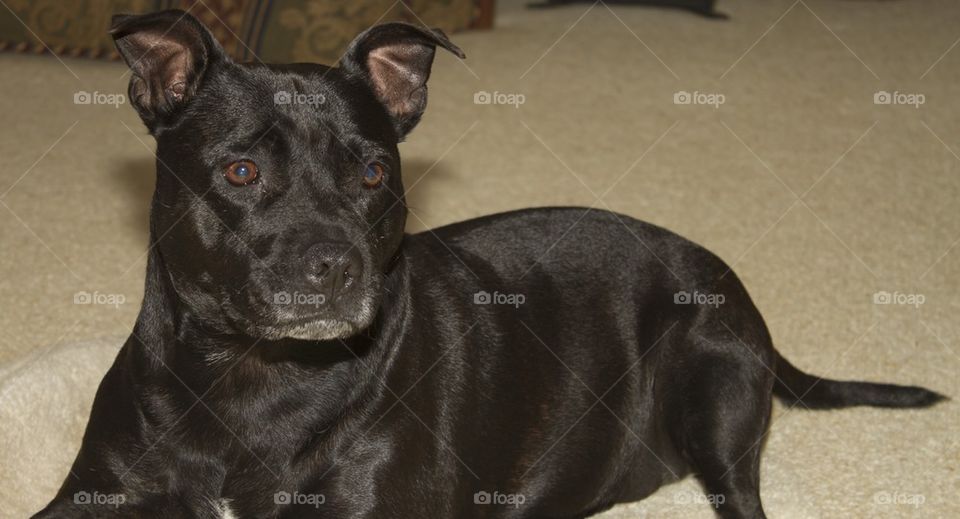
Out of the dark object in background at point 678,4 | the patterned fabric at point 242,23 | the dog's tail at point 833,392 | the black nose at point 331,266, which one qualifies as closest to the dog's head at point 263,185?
the black nose at point 331,266

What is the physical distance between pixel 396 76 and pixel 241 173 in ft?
2.00

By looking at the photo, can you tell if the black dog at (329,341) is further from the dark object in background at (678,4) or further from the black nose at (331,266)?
the dark object in background at (678,4)

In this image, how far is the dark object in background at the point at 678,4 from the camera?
868cm

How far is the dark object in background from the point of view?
868cm

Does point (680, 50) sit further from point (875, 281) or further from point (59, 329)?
point (59, 329)

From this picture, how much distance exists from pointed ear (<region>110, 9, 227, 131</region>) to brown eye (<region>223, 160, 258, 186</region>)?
0.81 ft

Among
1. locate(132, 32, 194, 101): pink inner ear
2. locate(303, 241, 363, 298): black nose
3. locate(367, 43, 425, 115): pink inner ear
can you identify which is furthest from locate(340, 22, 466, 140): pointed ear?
locate(303, 241, 363, 298): black nose

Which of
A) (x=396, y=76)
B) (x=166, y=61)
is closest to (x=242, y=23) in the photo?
(x=396, y=76)

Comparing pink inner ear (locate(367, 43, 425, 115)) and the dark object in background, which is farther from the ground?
pink inner ear (locate(367, 43, 425, 115))

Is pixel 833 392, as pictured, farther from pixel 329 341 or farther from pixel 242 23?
pixel 242 23

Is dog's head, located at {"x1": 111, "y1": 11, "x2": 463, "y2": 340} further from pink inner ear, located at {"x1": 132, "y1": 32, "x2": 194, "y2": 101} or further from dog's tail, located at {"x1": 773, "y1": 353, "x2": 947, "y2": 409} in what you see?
dog's tail, located at {"x1": 773, "y1": 353, "x2": 947, "y2": 409}

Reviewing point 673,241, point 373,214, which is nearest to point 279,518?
point 373,214

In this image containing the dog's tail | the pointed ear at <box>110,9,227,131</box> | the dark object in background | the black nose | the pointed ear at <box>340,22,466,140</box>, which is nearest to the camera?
the black nose

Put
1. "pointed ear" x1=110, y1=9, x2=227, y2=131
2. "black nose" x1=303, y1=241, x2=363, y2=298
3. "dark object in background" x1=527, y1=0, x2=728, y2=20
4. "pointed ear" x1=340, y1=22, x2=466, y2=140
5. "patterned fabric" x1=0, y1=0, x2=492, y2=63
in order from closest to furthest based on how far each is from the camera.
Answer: "black nose" x1=303, y1=241, x2=363, y2=298, "pointed ear" x1=110, y1=9, x2=227, y2=131, "pointed ear" x1=340, y1=22, x2=466, y2=140, "patterned fabric" x1=0, y1=0, x2=492, y2=63, "dark object in background" x1=527, y1=0, x2=728, y2=20
